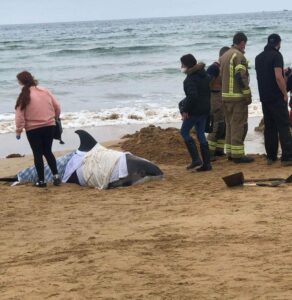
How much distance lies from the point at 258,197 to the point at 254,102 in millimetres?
11243

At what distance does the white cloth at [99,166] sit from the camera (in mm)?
8305

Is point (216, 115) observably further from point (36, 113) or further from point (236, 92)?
point (36, 113)

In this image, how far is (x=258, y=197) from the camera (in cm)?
692

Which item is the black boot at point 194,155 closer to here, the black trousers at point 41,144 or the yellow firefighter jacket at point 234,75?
the yellow firefighter jacket at point 234,75

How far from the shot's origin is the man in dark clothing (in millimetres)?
8570

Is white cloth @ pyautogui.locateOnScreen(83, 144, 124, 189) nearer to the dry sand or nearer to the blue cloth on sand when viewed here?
the dry sand

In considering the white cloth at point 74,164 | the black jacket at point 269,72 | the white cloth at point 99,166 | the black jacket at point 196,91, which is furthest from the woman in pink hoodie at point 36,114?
the black jacket at point 269,72

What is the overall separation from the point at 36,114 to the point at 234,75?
8.56ft

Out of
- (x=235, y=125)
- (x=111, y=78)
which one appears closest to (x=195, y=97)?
(x=235, y=125)

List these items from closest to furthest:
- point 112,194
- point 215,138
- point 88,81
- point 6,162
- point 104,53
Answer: point 112,194
point 215,138
point 6,162
point 88,81
point 104,53

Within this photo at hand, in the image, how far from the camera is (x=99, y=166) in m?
8.37

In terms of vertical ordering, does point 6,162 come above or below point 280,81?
below

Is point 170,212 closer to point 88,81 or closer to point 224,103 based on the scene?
point 224,103

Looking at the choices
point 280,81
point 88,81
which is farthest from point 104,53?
point 280,81
